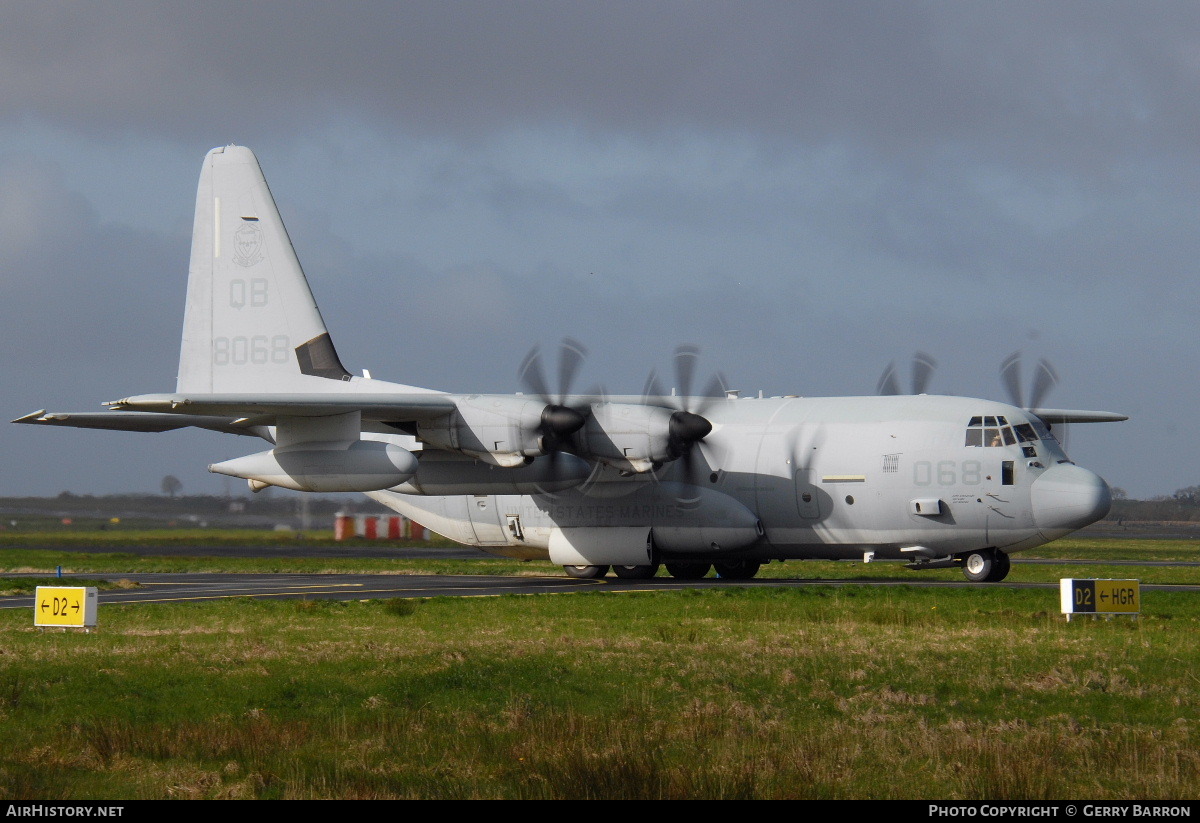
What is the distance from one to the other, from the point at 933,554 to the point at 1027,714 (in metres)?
17.3

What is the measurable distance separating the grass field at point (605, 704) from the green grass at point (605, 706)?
45 millimetres

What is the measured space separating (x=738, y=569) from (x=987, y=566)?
703cm

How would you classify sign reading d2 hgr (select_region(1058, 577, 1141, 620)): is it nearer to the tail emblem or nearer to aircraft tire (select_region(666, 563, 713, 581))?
aircraft tire (select_region(666, 563, 713, 581))

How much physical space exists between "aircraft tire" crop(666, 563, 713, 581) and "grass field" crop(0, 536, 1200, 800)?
455 inches

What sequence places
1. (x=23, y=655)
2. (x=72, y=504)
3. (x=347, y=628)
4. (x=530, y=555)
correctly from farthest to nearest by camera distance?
(x=72, y=504)
(x=530, y=555)
(x=347, y=628)
(x=23, y=655)

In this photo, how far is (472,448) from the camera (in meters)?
30.0

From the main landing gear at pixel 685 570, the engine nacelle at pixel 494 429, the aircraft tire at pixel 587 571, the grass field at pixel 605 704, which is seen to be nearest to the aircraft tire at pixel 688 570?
the main landing gear at pixel 685 570

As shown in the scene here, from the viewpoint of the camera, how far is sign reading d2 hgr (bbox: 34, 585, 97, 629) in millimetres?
20047

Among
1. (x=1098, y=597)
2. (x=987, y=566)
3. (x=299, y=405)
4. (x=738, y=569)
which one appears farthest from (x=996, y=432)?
(x=299, y=405)

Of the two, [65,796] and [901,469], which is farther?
[901,469]

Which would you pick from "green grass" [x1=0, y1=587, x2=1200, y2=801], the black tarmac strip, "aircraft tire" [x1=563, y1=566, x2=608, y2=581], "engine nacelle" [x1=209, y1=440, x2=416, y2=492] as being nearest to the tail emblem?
"engine nacelle" [x1=209, y1=440, x2=416, y2=492]

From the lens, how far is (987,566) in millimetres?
30484

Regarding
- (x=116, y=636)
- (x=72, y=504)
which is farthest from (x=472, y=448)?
(x=72, y=504)
